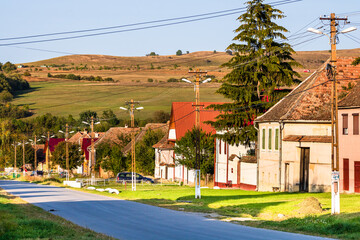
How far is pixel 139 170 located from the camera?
287ft

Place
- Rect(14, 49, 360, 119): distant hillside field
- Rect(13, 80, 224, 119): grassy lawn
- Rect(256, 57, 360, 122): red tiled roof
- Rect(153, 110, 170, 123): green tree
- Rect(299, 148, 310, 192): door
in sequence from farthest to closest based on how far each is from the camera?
Rect(14, 49, 360, 119): distant hillside field → Rect(13, 80, 224, 119): grassy lawn → Rect(153, 110, 170, 123): green tree → Rect(256, 57, 360, 122): red tiled roof → Rect(299, 148, 310, 192): door

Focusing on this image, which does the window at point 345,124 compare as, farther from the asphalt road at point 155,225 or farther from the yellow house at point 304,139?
the asphalt road at point 155,225

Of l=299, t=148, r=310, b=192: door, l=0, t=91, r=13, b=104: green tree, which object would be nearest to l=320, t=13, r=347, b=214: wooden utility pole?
l=299, t=148, r=310, b=192: door

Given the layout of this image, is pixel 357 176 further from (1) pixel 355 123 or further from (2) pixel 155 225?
(2) pixel 155 225

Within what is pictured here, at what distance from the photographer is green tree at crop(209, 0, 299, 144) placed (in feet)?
179

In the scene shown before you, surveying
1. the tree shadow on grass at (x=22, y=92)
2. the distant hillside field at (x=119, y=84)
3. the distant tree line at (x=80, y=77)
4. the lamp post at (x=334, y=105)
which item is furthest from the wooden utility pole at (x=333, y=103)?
the tree shadow on grass at (x=22, y=92)

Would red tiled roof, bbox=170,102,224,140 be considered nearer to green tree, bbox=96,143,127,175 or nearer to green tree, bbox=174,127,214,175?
green tree, bbox=174,127,214,175

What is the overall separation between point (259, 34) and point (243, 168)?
12943mm

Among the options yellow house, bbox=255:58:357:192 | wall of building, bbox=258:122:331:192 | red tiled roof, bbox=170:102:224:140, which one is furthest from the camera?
red tiled roof, bbox=170:102:224:140

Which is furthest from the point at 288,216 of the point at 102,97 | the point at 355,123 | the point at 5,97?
the point at 5,97

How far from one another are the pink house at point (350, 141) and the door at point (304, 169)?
16.5 ft

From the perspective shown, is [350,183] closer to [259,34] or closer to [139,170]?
[259,34]

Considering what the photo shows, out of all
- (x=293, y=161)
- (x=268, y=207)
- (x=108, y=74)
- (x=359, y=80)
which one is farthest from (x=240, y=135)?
(x=108, y=74)

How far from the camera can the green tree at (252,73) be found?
54.7 meters
